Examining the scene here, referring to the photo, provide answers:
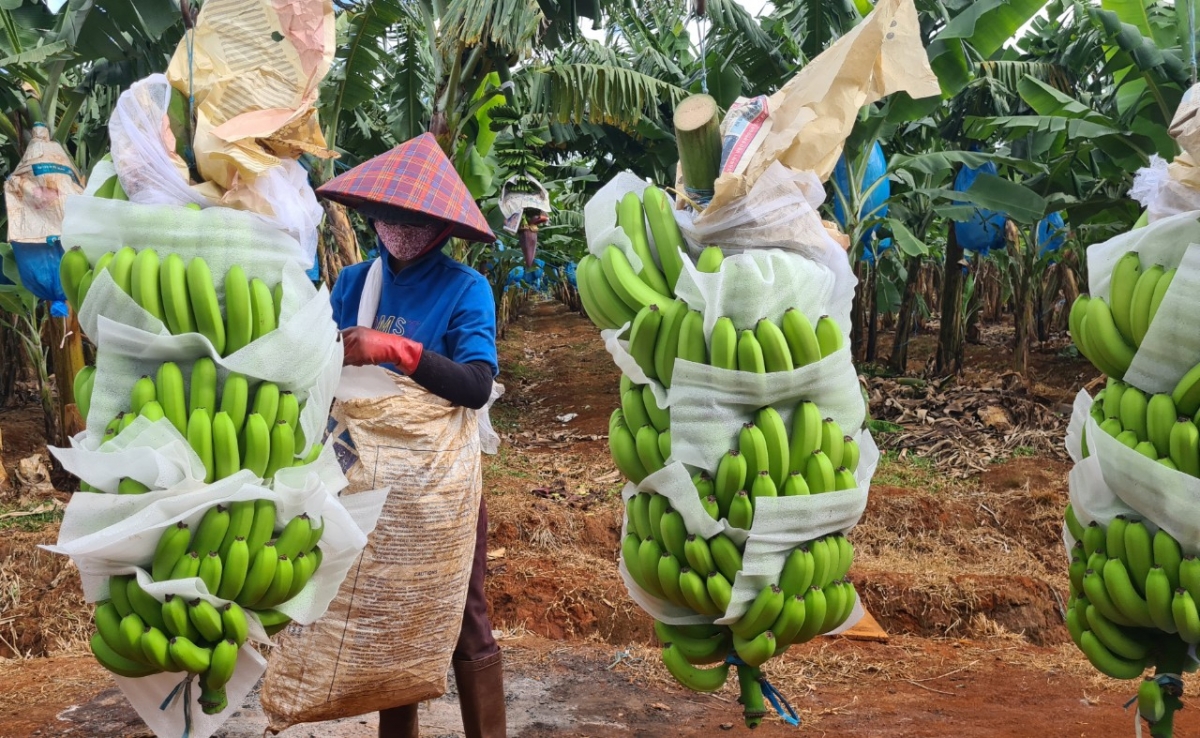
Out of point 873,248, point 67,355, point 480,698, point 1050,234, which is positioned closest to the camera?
point 480,698

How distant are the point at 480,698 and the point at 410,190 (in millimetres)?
1518

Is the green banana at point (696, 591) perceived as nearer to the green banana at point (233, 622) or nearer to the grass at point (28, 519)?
the green banana at point (233, 622)

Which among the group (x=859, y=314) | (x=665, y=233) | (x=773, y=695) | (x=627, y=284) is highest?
(x=665, y=233)

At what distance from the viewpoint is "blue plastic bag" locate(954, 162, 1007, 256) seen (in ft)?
28.5

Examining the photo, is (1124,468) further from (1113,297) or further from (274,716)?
(274,716)

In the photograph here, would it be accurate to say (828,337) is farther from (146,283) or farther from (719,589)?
(146,283)

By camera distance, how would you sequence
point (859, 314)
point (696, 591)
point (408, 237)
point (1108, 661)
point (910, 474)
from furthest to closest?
point (859, 314) → point (910, 474) → point (408, 237) → point (1108, 661) → point (696, 591)

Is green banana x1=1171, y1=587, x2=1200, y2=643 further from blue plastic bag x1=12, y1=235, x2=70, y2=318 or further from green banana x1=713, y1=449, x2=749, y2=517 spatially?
blue plastic bag x1=12, y1=235, x2=70, y2=318

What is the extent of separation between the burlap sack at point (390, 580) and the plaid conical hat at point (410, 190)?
1.54 feet

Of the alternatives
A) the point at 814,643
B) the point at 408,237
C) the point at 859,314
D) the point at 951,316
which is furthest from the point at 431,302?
the point at 859,314

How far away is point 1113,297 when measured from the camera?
7.59ft

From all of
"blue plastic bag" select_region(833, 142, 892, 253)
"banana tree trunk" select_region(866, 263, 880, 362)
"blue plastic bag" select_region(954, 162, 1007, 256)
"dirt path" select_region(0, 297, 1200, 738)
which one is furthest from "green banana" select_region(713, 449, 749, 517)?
"banana tree trunk" select_region(866, 263, 880, 362)

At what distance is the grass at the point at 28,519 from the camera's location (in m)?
6.33

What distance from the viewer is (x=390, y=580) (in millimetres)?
2686
